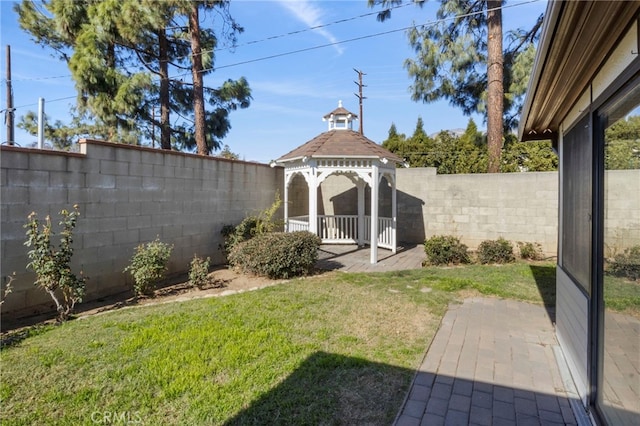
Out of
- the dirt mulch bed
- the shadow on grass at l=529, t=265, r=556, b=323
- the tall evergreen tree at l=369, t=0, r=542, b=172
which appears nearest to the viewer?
the dirt mulch bed

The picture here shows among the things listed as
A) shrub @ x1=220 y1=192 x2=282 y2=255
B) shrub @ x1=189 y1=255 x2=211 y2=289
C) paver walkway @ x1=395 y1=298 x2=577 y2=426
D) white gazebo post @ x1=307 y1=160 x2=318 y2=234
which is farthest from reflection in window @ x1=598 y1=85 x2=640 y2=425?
white gazebo post @ x1=307 y1=160 x2=318 y2=234

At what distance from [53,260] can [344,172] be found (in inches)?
247

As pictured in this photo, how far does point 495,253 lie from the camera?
8398mm

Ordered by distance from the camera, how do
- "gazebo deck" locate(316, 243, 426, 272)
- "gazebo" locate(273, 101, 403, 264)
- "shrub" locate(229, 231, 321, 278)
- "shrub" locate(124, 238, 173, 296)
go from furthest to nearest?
1. "gazebo" locate(273, 101, 403, 264)
2. "gazebo deck" locate(316, 243, 426, 272)
3. "shrub" locate(229, 231, 321, 278)
4. "shrub" locate(124, 238, 173, 296)

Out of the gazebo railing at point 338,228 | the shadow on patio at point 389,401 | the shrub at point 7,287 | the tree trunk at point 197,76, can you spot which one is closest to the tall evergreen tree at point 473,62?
the gazebo railing at point 338,228

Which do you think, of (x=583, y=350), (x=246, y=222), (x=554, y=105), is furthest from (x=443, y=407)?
(x=246, y=222)

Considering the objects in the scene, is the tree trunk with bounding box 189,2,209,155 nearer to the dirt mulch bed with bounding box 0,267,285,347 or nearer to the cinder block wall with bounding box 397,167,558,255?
the dirt mulch bed with bounding box 0,267,285,347

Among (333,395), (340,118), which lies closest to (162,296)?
(333,395)

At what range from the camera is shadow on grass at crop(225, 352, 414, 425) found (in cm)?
251

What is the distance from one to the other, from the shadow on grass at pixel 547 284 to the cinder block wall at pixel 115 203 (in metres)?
6.46

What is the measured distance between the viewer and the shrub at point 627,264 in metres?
1.90

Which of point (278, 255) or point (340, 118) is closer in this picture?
point (278, 255)

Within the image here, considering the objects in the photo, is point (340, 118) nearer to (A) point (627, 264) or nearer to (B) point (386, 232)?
(B) point (386, 232)

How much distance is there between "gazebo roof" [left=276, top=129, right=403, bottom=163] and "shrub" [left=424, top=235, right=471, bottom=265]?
2.42 m
